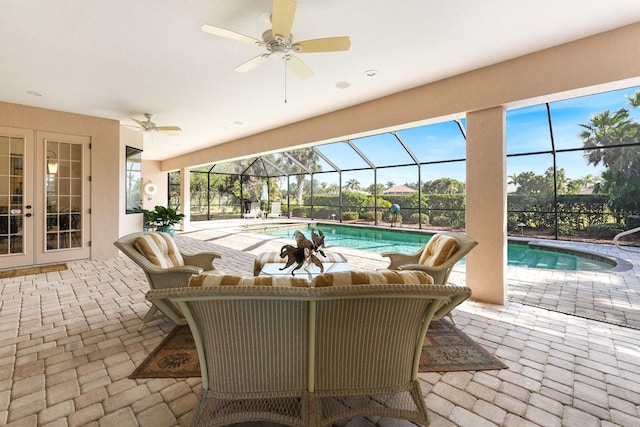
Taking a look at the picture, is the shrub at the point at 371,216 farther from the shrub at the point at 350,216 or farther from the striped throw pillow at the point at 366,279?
the striped throw pillow at the point at 366,279

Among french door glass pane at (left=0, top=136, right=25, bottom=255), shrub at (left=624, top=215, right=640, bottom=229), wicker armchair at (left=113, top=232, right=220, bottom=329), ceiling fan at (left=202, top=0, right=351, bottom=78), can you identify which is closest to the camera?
ceiling fan at (left=202, top=0, right=351, bottom=78)

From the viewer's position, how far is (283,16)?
7.27 ft

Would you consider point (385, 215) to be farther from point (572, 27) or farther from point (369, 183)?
point (572, 27)

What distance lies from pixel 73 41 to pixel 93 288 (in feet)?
9.95

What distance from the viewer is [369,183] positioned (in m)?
14.8

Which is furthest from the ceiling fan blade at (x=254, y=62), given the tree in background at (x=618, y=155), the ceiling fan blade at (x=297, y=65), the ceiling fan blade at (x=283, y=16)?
the tree in background at (x=618, y=155)

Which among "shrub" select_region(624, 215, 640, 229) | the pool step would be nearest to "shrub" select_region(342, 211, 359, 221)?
the pool step

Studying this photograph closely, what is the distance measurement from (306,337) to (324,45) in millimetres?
2283

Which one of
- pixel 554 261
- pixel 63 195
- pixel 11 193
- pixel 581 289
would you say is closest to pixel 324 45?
pixel 581 289

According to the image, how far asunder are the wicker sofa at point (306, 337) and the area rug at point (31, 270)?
5312 mm

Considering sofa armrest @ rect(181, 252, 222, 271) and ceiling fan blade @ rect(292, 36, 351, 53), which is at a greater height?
ceiling fan blade @ rect(292, 36, 351, 53)

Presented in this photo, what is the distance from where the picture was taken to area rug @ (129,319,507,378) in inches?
84.4

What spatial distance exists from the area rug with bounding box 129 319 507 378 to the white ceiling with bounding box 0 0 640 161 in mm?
2816

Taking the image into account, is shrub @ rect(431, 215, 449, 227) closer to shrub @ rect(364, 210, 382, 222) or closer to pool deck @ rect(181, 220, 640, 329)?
shrub @ rect(364, 210, 382, 222)
